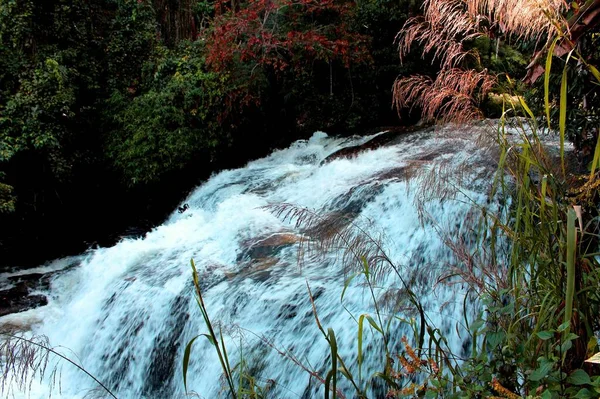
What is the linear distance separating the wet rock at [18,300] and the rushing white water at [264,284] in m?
0.17

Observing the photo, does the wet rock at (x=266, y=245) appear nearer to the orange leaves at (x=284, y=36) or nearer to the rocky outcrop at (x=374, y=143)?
the rocky outcrop at (x=374, y=143)

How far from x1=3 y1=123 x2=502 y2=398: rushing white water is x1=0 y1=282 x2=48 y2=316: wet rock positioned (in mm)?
166

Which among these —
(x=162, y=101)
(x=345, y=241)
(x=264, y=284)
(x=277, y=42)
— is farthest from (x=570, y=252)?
(x=162, y=101)

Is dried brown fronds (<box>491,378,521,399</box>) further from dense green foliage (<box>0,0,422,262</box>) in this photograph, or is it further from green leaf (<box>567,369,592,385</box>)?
dense green foliage (<box>0,0,422,262</box>)

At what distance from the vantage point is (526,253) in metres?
1.84

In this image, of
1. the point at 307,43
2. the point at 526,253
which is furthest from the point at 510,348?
the point at 307,43

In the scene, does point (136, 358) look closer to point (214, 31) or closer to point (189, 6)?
point (214, 31)

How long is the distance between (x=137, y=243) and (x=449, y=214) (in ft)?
13.2

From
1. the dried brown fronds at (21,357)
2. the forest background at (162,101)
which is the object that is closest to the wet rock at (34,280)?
the forest background at (162,101)

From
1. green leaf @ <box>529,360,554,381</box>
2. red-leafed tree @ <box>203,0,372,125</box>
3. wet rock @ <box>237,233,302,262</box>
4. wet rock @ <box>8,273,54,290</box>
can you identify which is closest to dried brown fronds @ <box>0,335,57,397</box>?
green leaf @ <box>529,360,554,381</box>

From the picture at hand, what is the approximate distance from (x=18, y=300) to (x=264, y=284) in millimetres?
3482

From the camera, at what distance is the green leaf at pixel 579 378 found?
144 centimetres

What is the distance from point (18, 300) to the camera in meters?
5.71

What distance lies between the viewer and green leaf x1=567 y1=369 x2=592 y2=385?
1.44 metres
